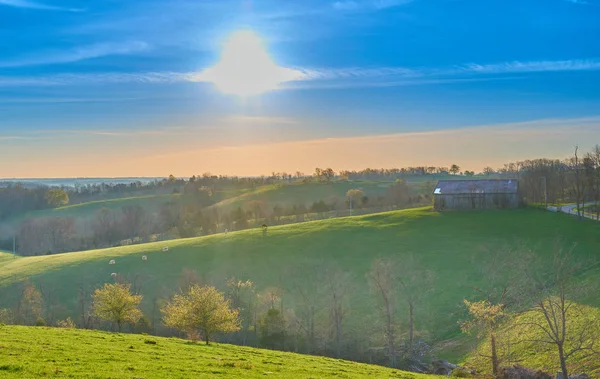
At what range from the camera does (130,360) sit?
28781 mm

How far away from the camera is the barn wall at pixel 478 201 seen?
112500mm

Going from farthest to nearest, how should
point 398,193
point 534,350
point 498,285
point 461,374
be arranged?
point 398,193 < point 498,285 < point 534,350 < point 461,374

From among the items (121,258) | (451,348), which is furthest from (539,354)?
(121,258)

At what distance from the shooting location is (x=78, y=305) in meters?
79.9

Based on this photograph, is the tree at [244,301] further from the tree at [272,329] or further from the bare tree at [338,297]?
the bare tree at [338,297]

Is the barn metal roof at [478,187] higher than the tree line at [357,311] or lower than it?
higher

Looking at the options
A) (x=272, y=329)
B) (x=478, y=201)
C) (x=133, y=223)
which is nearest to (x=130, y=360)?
(x=272, y=329)

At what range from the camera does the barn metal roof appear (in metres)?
114

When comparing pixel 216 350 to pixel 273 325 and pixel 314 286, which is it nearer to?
pixel 273 325

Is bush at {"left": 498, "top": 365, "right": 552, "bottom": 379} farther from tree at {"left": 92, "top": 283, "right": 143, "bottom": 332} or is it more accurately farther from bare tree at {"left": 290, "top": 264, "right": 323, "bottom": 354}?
tree at {"left": 92, "top": 283, "right": 143, "bottom": 332}

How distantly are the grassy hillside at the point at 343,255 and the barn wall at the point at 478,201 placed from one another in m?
3.85

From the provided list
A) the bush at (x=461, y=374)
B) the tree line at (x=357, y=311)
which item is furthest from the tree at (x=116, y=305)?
the bush at (x=461, y=374)

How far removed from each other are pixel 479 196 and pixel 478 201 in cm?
113

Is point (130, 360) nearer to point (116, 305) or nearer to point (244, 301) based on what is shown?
point (116, 305)
